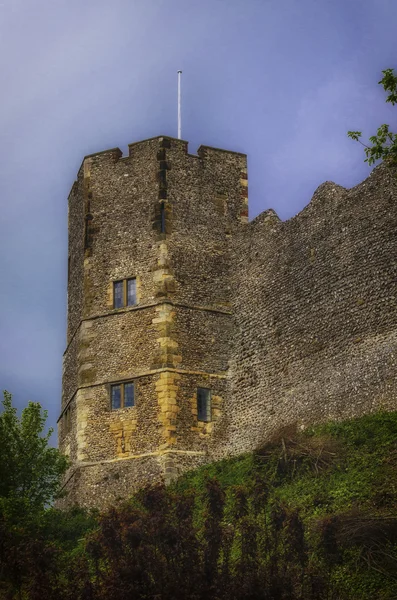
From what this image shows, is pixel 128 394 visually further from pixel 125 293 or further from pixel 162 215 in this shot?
pixel 162 215

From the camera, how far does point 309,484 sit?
27.0m

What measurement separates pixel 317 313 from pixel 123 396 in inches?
219

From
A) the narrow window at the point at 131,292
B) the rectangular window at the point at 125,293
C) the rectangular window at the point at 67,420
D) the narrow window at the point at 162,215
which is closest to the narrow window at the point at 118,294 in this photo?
the rectangular window at the point at 125,293

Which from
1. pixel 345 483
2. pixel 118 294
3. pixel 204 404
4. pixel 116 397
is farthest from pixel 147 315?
pixel 345 483

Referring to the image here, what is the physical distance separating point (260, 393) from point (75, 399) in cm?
512

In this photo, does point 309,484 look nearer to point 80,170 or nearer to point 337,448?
point 337,448

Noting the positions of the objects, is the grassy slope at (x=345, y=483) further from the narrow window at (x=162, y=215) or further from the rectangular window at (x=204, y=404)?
the narrow window at (x=162, y=215)

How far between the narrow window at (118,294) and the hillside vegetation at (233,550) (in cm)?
983

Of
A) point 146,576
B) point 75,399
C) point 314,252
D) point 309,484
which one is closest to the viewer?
point 146,576

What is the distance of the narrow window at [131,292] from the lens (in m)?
33.9

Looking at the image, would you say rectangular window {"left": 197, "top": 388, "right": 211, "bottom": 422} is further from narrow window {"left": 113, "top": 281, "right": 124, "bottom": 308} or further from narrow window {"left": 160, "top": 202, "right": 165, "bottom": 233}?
narrow window {"left": 160, "top": 202, "right": 165, "bottom": 233}

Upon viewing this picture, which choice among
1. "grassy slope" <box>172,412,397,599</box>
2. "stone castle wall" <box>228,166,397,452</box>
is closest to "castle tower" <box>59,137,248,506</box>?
"stone castle wall" <box>228,166,397,452</box>

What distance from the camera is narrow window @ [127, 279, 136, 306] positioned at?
33875 mm

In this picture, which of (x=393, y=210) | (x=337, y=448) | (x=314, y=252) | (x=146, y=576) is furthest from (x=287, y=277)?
(x=146, y=576)
